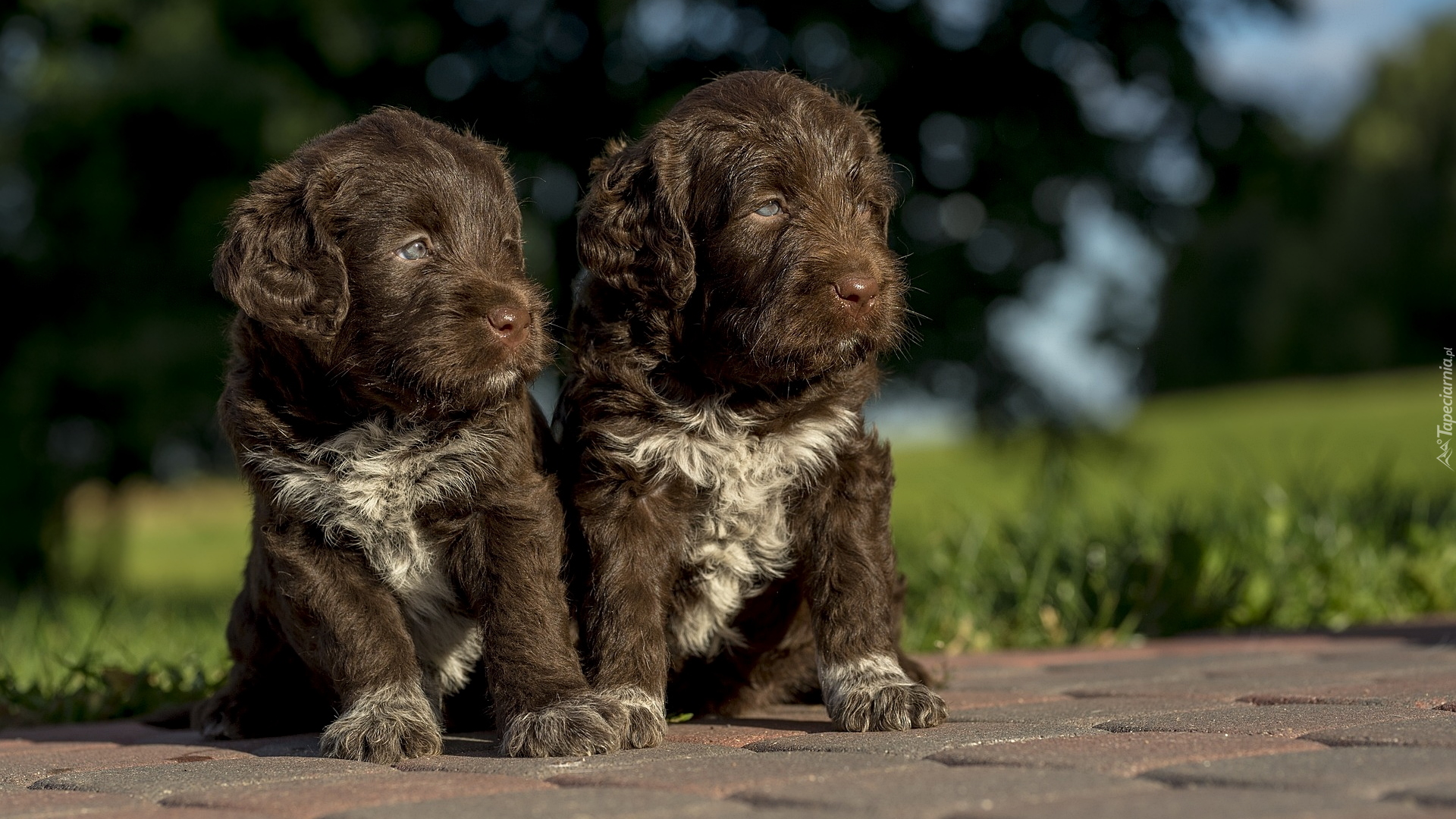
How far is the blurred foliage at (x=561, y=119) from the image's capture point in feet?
31.9

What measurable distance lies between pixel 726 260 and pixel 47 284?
9.46 m

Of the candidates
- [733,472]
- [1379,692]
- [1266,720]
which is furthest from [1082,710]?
[733,472]

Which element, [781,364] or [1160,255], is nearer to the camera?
[781,364]

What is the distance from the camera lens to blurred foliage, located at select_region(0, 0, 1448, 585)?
9.72 m

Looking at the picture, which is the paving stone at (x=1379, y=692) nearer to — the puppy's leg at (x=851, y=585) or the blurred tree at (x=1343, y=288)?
the puppy's leg at (x=851, y=585)

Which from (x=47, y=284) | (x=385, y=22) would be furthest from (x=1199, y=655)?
(x=47, y=284)

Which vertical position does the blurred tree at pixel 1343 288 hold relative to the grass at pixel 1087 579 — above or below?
above

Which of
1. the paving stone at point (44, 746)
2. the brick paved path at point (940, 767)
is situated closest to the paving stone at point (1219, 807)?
the brick paved path at point (940, 767)

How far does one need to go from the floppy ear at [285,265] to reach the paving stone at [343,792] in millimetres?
1282

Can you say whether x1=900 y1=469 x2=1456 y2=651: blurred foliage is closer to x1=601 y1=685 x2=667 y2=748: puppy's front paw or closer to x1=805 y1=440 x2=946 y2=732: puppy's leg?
x1=805 y1=440 x2=946 y2=732: puppy's leg

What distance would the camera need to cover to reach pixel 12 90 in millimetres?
11211

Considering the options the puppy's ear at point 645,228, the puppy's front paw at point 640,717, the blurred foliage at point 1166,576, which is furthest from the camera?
the blurred foliage at point 1166,576

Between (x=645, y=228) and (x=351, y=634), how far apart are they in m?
1.37

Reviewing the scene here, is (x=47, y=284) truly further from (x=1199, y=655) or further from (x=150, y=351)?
(x=1199, y=655)
